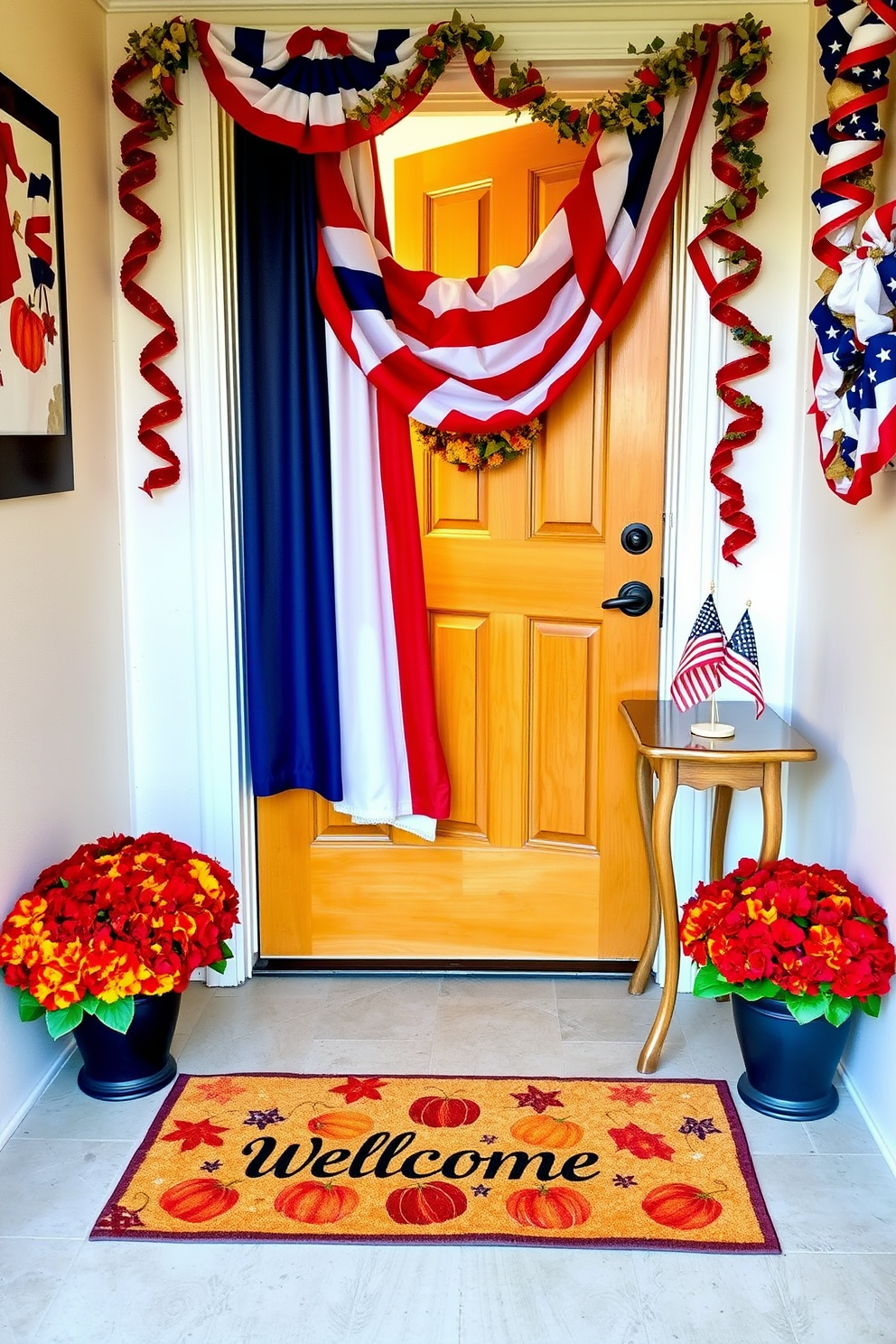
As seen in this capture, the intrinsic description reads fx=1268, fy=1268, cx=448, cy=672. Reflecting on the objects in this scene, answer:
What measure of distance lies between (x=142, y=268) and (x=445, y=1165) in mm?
1982

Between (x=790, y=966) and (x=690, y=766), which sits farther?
(x=690, y=766)

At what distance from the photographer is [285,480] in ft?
9.48

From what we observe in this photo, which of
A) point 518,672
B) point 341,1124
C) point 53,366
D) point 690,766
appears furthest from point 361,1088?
point 53,366

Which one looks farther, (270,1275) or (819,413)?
(819,413)

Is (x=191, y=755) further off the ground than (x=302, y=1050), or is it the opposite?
(x=191, y=755)

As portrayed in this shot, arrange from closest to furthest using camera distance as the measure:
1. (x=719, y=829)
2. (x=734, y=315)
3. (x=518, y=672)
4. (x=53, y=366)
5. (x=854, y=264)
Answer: (x=854, y=264)
(x=53, y=366)
(x=734, y=315)
(x=719, y=829)
(x=518, y=672)

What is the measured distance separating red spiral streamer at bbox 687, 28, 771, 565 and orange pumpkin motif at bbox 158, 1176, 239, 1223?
5.49 feet

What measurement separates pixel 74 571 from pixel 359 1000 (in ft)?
3.84

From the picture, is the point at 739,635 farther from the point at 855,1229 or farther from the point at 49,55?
the point at 49,55

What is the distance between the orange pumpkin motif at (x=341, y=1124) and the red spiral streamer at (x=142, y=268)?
1.40 m

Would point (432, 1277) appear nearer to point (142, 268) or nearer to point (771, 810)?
point (771, 810)

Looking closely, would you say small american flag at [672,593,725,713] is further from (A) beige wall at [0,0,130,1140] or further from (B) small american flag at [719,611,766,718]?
(A) beige wall at [0,0,130,1140]

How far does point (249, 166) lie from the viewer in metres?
2.81

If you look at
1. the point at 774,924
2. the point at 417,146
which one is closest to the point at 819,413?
the point at 774,924
